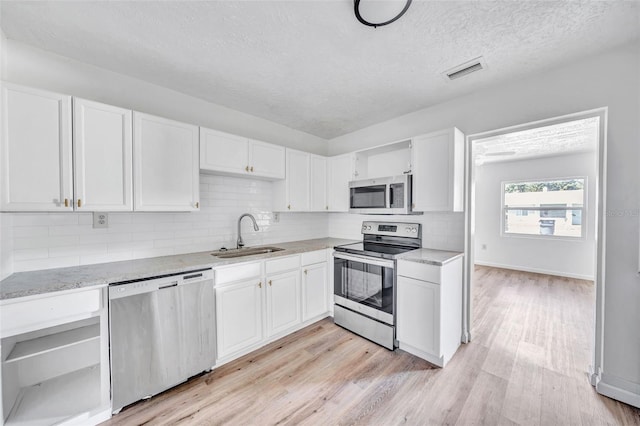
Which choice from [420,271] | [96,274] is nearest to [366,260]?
[420,271]

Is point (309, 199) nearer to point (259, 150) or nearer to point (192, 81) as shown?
point (259, 150)

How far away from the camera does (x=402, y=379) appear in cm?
210

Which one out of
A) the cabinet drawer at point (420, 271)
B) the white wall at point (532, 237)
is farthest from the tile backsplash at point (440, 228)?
the white wall at point (532, 237)

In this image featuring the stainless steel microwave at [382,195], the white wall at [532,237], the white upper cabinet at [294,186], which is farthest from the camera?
the white wall at [532,237]

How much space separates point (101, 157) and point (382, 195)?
8.58 feet

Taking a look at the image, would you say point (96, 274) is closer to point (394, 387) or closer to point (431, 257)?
point (394, 387)

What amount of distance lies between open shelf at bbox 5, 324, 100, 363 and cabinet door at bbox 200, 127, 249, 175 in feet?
4.94

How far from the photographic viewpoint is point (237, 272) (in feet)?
7.52

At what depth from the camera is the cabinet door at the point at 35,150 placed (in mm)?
1581

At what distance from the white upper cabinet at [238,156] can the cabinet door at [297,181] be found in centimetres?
14

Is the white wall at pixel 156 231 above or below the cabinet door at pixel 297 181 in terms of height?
below

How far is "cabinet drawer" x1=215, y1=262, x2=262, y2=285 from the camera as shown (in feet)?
7.16

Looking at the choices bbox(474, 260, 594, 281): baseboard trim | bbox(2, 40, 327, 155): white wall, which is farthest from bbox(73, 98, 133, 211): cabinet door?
bbox(474, 260, 594, 281): baseboard trim

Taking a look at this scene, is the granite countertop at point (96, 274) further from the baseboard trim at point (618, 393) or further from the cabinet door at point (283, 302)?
the baseboard trim at point (618, 393)
